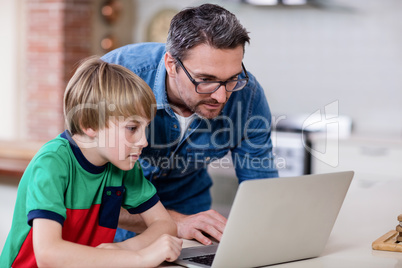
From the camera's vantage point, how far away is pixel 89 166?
1353 mm

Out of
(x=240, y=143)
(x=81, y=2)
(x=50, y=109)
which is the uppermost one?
(x=81, y=2)

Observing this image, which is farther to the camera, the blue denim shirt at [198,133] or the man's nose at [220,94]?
the blue denim shirt at [198,133]

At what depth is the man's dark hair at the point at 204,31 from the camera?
1608 millimetres

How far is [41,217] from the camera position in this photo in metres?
1.17

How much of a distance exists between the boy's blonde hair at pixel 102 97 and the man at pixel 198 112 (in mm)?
329

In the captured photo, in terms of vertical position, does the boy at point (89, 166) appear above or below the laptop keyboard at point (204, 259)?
above

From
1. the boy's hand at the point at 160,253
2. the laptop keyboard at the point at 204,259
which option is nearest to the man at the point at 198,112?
the laptop keyboard at the point at 204,259

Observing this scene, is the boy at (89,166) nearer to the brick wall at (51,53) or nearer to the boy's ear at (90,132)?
the boy's ear at (90,132)

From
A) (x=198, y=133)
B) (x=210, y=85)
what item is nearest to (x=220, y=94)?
(x=210, y=85)

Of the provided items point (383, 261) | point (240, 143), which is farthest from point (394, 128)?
point (383, 261)

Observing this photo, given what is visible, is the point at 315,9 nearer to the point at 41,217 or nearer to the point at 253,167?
the point at 253,167

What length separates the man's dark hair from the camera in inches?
63.3

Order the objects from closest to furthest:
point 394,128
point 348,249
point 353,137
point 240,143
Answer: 1. point 348,249
2. point 240,143
3. point 353,137
4. point 394,128

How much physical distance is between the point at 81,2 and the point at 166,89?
3355 millimetres
